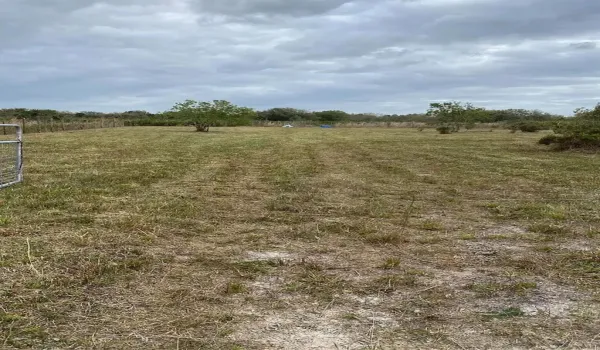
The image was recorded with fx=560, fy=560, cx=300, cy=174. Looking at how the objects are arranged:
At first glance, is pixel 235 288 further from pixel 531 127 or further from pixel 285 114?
pixel 285 114

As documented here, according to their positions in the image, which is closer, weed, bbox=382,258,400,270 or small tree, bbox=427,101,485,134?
weed, bbox=382,258,400,270

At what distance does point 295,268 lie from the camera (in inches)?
182

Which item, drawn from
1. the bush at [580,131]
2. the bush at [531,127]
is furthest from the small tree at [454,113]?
the bush at [580,131]

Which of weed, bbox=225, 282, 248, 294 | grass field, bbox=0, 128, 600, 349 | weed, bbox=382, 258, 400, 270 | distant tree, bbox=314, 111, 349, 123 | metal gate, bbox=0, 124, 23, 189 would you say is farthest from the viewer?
distant tree, bbox=314, 111, 349, 123

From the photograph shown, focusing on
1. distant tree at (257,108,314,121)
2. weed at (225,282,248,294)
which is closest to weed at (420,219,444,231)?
weed at (225,282,248,294)

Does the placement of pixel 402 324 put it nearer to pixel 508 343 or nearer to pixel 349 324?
pixel 349 324

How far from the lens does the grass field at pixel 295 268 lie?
3262 mm

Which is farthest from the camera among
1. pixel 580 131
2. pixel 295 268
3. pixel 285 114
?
pixel 285 114

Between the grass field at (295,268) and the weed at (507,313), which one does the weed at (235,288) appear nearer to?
the grass field at (295,268)

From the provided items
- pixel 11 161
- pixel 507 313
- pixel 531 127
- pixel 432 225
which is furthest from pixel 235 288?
pixel 531 127

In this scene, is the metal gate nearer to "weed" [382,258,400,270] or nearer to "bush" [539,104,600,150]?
"weed" [382,258,400,270]

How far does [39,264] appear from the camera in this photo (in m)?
4.48

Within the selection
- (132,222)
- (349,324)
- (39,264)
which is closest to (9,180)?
(132,222)

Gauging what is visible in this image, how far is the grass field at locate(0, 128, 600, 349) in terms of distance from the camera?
3262 mm
